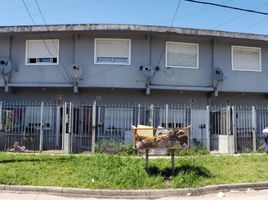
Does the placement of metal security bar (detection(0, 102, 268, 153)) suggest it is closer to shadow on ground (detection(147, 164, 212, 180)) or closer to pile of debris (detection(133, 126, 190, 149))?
shadow on ground (detection(147, 164, 212, 180))

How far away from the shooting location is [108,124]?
60.0ft

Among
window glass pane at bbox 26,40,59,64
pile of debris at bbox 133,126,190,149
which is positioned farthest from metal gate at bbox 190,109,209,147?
window glass pane at bbox 26,40,59,64

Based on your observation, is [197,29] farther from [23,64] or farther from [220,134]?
[23,64]

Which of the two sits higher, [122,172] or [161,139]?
[161,139]

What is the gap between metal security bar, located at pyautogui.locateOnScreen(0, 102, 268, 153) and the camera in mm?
17250

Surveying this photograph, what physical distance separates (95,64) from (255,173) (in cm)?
1040

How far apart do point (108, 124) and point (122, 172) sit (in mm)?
6961

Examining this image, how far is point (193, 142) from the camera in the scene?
1759 cm

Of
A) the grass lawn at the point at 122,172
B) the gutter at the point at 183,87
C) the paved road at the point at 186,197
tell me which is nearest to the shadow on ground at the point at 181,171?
the grass lawn at the point at 122,172

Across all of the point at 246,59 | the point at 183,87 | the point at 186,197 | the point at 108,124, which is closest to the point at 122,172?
the point at 186,197

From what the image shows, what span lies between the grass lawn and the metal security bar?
3.48 metres

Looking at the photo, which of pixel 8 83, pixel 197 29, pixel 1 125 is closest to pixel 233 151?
pixel 197 29

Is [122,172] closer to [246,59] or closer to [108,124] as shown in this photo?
[108,124]

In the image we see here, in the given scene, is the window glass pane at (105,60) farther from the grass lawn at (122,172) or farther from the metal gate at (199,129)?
the grass lawn at (122,172)
